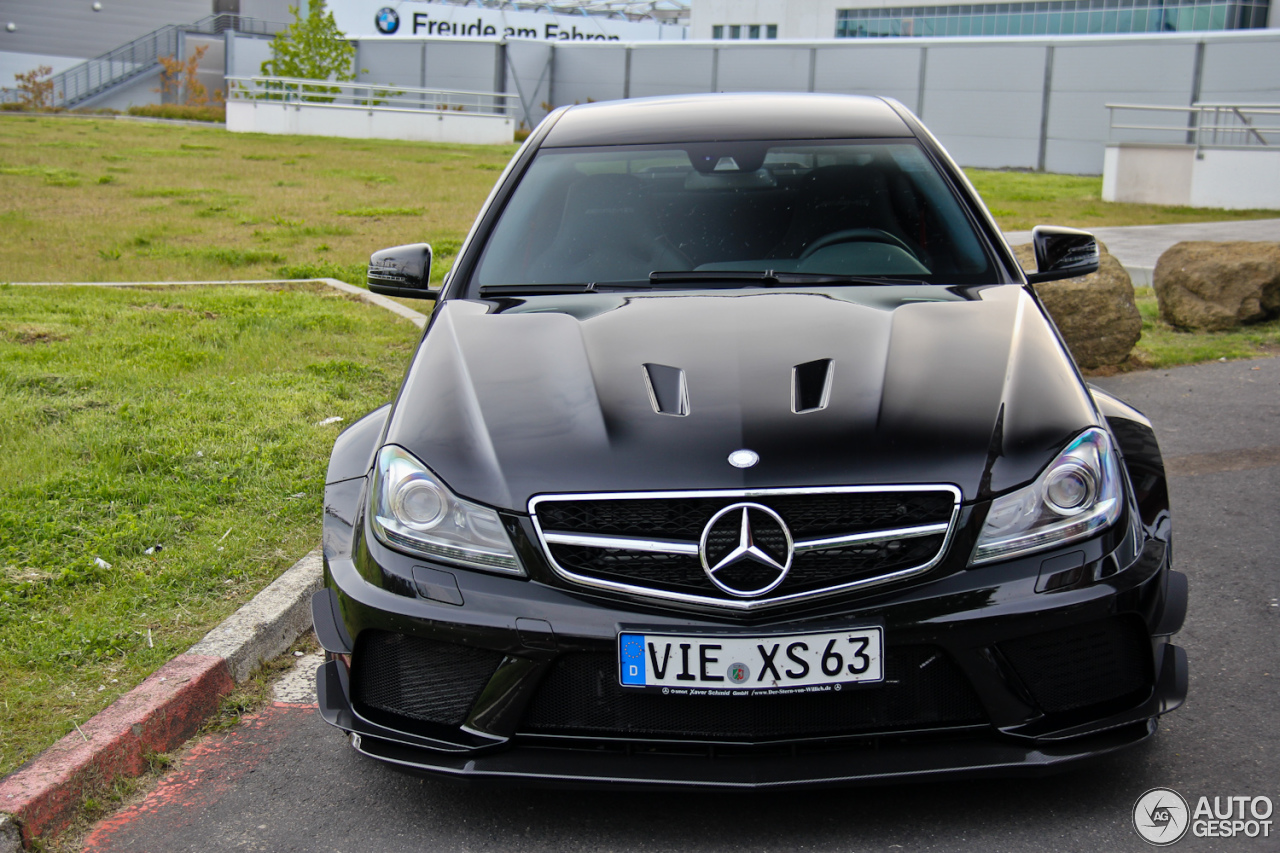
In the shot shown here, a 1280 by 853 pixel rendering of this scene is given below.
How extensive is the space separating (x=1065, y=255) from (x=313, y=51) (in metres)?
46.8

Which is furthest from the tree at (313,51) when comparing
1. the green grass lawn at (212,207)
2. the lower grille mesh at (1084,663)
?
the lower grille mesh at (1084,663)

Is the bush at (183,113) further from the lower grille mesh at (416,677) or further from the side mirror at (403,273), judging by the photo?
the lower grille mesh at (416,677)

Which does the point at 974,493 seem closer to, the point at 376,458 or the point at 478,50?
the point at 376,458

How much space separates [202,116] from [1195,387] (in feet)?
140

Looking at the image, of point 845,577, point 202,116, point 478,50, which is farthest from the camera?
point 478,50

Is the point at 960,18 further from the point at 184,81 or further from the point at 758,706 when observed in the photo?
the point at 758,706

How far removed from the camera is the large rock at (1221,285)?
27.5 ft

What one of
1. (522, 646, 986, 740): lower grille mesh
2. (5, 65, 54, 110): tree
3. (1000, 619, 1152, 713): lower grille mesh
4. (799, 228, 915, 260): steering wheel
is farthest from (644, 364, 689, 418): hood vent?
(5, 65, 54, 110): tree

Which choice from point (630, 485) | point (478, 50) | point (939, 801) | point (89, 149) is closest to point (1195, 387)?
point (939, 801)

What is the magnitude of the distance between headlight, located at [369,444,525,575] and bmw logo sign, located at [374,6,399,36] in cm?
6395

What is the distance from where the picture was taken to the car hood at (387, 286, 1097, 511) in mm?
2309

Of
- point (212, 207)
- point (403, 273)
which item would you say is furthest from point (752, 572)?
point (212, 207)

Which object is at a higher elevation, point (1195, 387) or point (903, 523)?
point (903, 523)

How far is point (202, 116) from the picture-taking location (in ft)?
143
